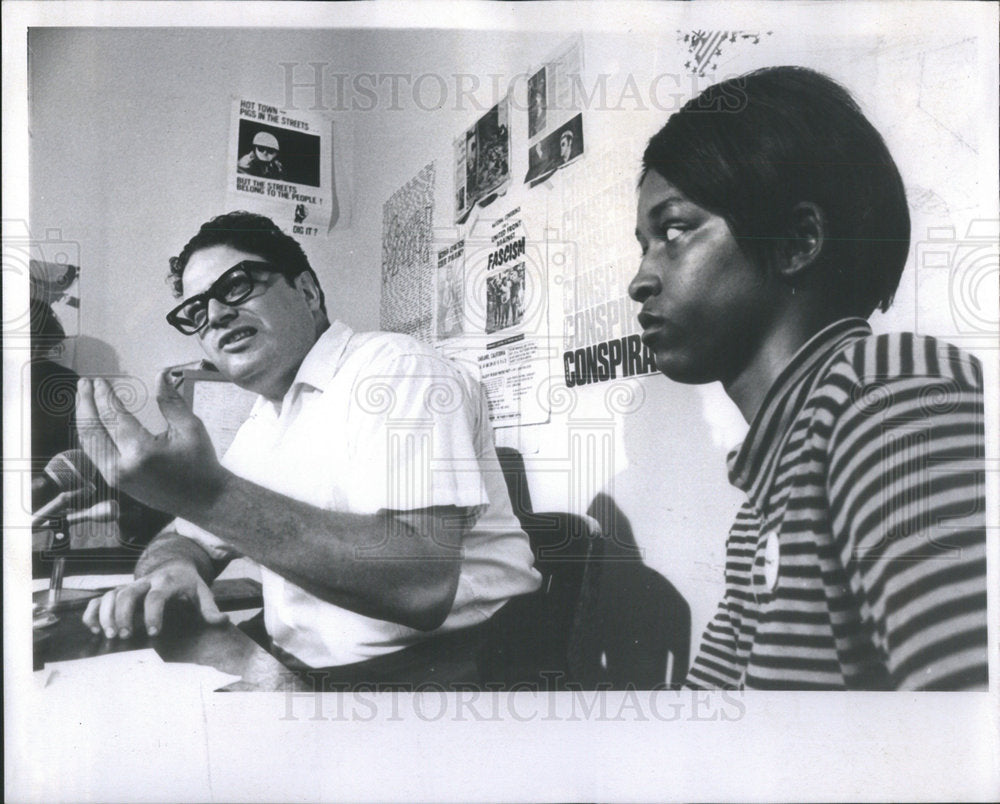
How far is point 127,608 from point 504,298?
3.64 ft

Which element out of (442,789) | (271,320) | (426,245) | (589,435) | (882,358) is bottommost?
(442,789)

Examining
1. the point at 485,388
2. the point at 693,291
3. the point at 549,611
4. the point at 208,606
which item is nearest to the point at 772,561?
the point at 549,611

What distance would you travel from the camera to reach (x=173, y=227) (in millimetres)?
1856

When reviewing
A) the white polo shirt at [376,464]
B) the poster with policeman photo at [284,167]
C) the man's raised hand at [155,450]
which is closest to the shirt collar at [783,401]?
the white polo shirt at [376,464]

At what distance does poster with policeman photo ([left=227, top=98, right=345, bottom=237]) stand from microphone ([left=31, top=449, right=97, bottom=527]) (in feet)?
2.25

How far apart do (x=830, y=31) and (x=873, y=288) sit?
60 centimetres

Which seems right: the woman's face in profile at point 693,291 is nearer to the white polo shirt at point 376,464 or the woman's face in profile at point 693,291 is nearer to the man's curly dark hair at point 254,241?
the white polo shirt at point 376,464

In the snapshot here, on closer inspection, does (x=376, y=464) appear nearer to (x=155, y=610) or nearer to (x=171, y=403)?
(x=171, y=403)

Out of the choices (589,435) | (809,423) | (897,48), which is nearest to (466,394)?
(589,435)

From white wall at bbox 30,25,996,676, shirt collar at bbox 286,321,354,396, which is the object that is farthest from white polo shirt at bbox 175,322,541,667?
white wall at bbox 30,25,996,676

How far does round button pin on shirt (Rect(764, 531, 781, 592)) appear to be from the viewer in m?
1.71

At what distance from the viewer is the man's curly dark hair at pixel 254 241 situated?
185 cm

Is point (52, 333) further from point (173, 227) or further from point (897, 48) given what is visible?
point (897, 48)

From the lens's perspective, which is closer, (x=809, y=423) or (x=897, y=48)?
(x=809, y=423)
